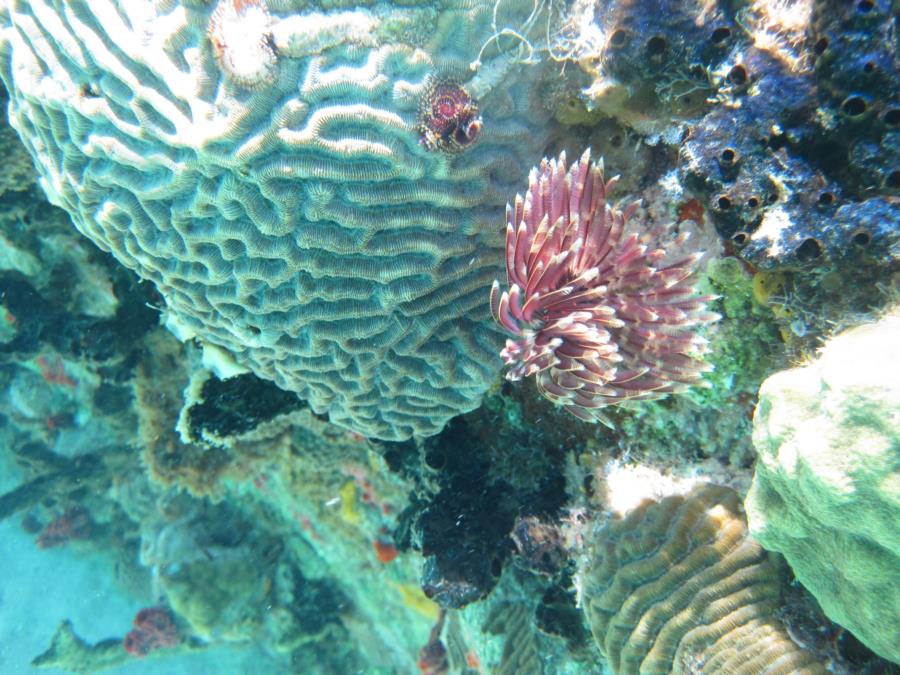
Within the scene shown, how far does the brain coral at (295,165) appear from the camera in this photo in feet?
9.05

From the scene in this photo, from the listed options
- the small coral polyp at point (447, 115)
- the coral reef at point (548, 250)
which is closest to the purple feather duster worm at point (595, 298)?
the coral reef at point (548, 250)

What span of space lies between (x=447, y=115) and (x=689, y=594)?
277 cm

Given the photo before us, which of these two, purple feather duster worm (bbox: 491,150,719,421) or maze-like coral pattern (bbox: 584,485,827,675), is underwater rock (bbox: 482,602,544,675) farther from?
purple feather duster worm (bbox: 491,150,719,421)

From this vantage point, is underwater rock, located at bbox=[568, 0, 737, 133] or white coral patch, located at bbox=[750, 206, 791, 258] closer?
white coral patch, located at bbox=[750, 206, 791, 258]

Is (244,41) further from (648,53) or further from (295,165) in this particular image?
(648,53)

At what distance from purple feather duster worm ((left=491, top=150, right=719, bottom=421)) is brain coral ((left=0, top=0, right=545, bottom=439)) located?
51 centimetres

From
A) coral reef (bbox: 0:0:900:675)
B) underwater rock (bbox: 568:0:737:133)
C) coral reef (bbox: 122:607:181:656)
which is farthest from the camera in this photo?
coral reef (bbox: 122:607:181:656)

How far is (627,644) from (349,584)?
22.0 ft

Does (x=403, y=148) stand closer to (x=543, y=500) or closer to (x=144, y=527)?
(x=543, y=500)

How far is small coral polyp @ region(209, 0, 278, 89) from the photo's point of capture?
106 inches

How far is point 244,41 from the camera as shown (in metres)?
2.71

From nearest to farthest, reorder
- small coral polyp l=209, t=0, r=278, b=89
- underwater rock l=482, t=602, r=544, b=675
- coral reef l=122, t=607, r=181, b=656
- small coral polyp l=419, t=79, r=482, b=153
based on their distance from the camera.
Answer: small coral polyp l=209, t=0, r=278, b=89 → small coral polyp l=419, t=79, r=482, b=153 → underwater rock l=482, t=602, r=544, b=675 → coral reef l=122, t=607, r=181, b=656

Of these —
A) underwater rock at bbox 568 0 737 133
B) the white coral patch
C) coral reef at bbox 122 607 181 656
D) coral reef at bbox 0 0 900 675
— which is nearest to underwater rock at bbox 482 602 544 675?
coral reef at bbox 0 0 900 675

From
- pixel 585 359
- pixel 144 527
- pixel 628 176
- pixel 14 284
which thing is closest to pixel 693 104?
pixel 628 176
